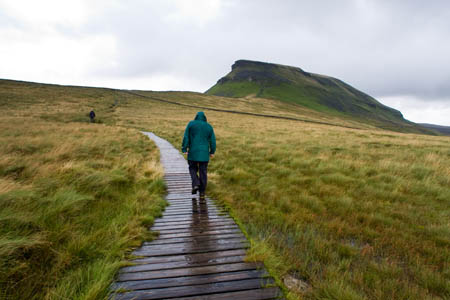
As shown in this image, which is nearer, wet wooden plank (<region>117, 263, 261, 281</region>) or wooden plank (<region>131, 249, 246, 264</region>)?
wet wooden plank (<region>117, 263, 261, 281</region>)

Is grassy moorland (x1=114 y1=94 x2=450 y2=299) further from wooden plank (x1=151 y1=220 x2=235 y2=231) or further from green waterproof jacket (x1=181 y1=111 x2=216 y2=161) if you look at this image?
green waterproof jacket (x1=181 y1=111 x2=216 y2=161)

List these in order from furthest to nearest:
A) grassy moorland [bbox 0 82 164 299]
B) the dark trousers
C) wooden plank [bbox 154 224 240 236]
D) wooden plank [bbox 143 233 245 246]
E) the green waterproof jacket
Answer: the dark trousers < the green waterproof jacket < wooden plank [bbox 154 224 240 236] < wooden plank [bbox 143 233 245 246] < grassy moorland [bbox 0 82 164 299]

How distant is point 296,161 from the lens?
1008 cm

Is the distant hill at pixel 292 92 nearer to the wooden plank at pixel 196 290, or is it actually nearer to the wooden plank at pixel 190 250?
the wooden plank at pixel 190 250

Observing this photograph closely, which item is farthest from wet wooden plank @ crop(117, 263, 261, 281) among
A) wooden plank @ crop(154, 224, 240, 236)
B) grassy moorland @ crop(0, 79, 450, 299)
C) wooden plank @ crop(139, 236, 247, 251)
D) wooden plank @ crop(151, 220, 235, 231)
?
wooden plank @ crop(151, 220, 235, 231)

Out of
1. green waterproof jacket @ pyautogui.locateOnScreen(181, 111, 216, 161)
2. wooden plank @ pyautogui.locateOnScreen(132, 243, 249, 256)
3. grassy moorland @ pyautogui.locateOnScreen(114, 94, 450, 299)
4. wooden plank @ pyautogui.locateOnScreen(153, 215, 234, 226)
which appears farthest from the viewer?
green waterproof jacket @ pyautogui.locateOnScreen(181, 111, 216, 161)

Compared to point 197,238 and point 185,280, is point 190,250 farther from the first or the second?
point 185,280

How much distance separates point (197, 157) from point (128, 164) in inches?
166

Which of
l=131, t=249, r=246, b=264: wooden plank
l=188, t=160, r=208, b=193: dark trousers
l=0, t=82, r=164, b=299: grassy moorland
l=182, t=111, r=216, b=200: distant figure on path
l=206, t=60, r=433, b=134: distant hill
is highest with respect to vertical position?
l=206, t=60, r=433, b=134: distant hill

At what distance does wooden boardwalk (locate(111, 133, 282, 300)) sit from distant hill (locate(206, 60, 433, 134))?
126307 millimetres

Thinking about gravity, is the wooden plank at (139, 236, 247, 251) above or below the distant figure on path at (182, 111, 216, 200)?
below

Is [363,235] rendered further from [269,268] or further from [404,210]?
[269,268]

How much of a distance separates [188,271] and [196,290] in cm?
39

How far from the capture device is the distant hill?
129625 mm
